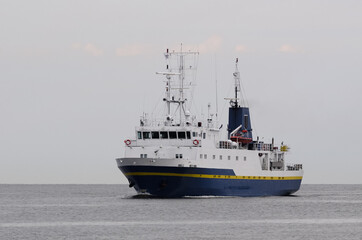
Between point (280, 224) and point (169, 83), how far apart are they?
2648 cm

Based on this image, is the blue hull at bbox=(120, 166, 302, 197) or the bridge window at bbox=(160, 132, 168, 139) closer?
the blue hull at bbox=(120, 166, 302, 197)

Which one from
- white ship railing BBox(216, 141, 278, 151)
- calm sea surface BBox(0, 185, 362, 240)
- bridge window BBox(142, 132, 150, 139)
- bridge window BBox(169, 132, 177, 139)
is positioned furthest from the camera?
white ship railing BBox(216, 141, 278, 151)

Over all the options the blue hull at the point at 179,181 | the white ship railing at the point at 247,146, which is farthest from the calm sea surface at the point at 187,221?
the white ship railing at the point at 247,146

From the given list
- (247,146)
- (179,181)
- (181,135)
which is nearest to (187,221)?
(179,181)

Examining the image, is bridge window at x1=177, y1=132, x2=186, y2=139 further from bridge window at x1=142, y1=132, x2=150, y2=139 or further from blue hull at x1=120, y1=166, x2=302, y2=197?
blue hull at x1=120, y1=166, x2=302, y2=197

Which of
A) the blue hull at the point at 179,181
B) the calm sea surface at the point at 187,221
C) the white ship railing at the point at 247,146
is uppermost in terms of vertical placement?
the white ship railing at the point at 247,146

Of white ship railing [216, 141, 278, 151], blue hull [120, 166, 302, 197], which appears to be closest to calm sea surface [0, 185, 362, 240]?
blue hull [120, 166, 302, 197]

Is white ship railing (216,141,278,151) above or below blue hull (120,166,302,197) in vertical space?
above

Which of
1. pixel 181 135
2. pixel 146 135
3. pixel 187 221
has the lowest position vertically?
pixel 187 221

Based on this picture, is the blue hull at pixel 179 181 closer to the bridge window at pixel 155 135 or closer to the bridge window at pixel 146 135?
the bridge window at pixel 146 135

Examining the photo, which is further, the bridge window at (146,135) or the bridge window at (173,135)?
the bridge window at (146,135)

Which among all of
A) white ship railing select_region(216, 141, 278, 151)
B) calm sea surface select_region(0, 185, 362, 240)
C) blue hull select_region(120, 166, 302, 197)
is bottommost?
calm sea surface select_region(0, 185, 362, 240)

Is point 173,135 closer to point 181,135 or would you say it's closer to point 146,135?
point 181,135

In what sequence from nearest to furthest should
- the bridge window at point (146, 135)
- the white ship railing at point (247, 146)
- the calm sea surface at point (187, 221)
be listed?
the calm sea surface at point (187, 221), the bridge window at point (146, 135), the white ship railing at point (247, 146)
